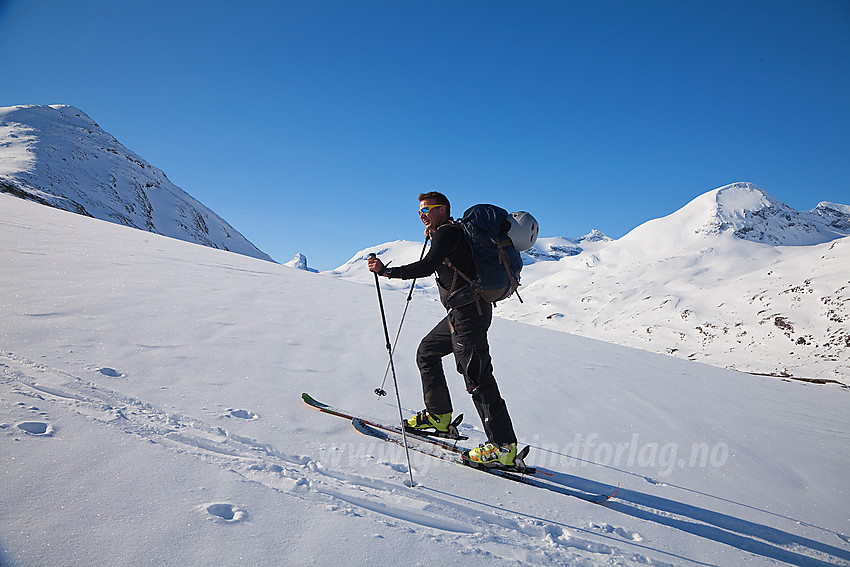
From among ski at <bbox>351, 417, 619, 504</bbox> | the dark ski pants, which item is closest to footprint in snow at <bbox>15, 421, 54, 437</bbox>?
ski at <bbox>351, 417, 619, 504</bbox>

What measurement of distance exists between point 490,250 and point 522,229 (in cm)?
41

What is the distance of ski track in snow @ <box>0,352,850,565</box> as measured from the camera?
2744 millimetres

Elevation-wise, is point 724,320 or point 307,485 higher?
point 724,320

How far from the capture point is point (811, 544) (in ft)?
11.0

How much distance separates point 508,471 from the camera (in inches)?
150

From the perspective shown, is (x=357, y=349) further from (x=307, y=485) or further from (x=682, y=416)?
(x=682, y=416)

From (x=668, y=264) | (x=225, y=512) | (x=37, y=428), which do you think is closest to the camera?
(x=225, y=512)

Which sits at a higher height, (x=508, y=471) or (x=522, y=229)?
(x=522, y=229)

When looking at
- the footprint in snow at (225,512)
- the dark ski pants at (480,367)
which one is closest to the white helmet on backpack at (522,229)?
the dark ski pants at (480,367)

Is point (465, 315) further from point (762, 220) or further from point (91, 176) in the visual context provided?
point (762, 220)

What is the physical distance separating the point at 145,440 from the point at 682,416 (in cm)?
739

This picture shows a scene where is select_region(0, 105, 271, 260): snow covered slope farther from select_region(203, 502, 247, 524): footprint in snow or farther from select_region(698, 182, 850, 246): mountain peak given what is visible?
select_region(698, 182, 850, 246): mountain peak

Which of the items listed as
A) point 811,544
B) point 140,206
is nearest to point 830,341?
point 811,544

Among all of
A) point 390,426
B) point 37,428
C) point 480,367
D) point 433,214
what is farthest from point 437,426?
point 37,428
